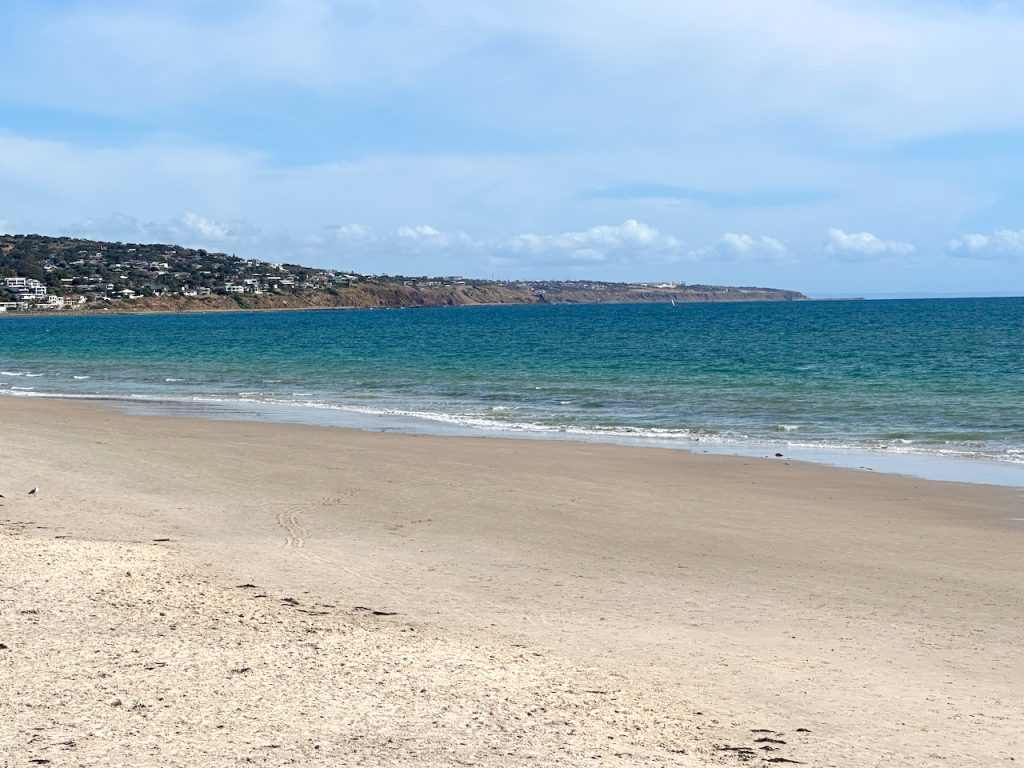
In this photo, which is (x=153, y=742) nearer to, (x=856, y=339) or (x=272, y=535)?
(x=272, y=535)

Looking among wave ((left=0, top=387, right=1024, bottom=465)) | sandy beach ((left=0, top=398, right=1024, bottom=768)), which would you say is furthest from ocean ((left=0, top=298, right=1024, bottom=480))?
sandy beach ((left=0, top=398, right=1024, bottom=768))

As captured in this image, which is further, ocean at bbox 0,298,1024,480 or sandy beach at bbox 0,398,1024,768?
ocean at bbox 0,298,1024,480

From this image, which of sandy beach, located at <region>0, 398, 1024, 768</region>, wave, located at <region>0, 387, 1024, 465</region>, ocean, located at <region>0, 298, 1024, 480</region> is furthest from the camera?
ocean, located at <region>0, 298, 1024, 480</region>

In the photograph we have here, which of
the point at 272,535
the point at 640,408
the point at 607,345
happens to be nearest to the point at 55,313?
the point at 607,345

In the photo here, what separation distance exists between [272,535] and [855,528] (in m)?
6.54

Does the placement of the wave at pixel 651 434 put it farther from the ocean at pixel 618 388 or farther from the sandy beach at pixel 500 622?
the sandy beach at pixel 500 622

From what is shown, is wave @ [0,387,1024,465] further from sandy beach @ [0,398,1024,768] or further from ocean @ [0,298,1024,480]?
sandy beach @ [0,398,1024,768]

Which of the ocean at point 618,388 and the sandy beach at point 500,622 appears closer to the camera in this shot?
the sandy beach at point 500,622

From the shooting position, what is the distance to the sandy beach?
17.7 feet

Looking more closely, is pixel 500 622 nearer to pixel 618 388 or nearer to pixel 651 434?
pixel 651 434

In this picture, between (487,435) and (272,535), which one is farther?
(487,435)

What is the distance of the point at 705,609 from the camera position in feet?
27.2

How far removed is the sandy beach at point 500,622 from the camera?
17.7 feet

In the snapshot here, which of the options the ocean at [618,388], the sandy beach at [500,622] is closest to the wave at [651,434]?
the ocean at [618,388]
